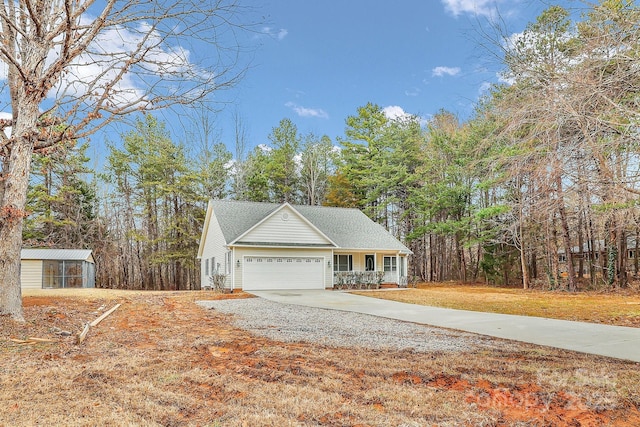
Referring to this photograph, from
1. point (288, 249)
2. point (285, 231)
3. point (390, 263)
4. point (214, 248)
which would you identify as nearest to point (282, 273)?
point (288, 249)

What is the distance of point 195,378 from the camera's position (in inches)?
174

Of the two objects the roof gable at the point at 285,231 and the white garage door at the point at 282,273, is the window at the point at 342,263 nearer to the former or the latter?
the white garage door at the point at 282,273

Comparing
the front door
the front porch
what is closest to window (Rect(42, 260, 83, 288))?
the front porch

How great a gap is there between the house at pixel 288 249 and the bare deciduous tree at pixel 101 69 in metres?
11.9

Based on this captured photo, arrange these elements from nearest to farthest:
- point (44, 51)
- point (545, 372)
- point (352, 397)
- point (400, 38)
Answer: point (352, 397) < point (545, 372) < point (44, 51) < point (400, 38)

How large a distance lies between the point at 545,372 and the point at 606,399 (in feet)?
3.23

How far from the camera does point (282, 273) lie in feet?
67.3

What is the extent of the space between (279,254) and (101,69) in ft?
44.8

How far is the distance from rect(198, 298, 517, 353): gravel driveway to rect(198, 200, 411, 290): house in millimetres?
8350

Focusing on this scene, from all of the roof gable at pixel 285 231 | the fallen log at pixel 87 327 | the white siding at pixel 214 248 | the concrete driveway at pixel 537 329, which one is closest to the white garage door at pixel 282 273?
the roof gable at pixel 285 231

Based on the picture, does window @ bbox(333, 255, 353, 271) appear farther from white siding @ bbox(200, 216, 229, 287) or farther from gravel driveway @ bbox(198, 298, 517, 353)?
gravel driveway @ bbox(198, 298, 517, 353)

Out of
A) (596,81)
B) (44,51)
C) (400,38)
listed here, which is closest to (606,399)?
(596,81)

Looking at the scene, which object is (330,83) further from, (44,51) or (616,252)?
(616,252)

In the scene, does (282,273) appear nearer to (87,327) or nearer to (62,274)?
(87,327)
